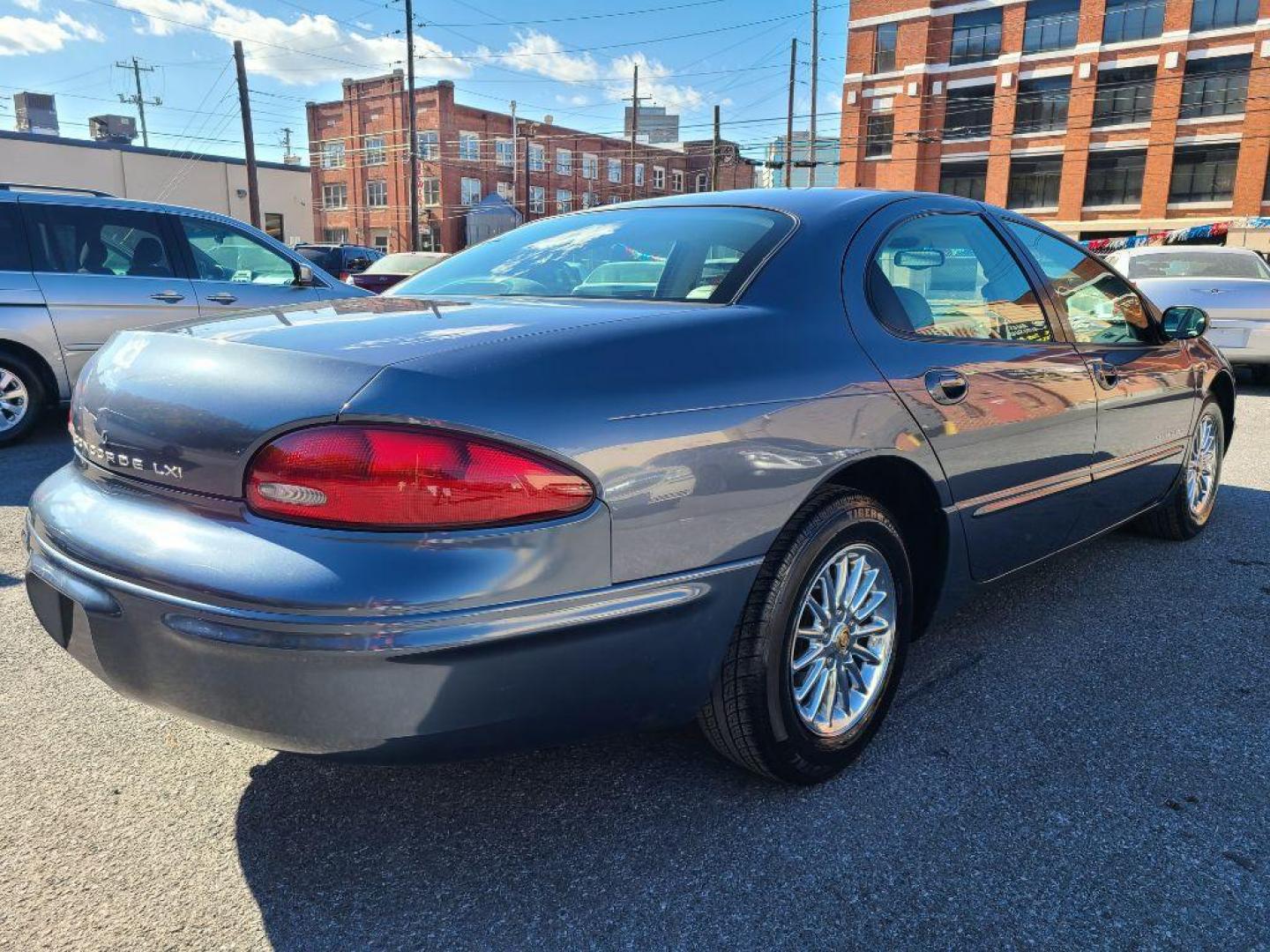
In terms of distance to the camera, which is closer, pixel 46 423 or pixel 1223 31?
pixel 46 423

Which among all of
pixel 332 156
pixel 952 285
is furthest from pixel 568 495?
pixel 332 156

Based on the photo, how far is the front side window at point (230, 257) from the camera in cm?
684

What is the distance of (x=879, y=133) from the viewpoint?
43344 mm

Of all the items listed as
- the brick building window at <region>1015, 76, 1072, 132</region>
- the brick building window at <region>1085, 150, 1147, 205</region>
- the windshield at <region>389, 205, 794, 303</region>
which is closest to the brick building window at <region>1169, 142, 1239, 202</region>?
the brick building window at <region>1085, 150, 1147, 205</region>

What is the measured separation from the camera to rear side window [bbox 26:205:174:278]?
6.28 meters

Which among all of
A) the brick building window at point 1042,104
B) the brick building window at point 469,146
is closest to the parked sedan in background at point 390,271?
the brick building window at point 1042,104

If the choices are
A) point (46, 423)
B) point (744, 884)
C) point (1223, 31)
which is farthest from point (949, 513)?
point (1223, 31)

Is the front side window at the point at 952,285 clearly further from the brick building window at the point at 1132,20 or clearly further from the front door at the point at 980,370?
the brick building window at the point at 1132,20

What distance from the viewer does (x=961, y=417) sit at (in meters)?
2.54

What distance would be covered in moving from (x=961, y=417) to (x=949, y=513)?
0.87 ft

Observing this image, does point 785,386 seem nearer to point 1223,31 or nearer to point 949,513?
point 949,513

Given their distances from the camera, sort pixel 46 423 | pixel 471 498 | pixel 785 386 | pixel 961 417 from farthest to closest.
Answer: pixel 46 423 < pixel 961 417 < pixel 785 386 < pixel 471 498

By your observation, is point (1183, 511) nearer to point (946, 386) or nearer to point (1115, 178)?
point (946, 386)

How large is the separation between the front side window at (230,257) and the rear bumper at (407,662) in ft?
18.4
